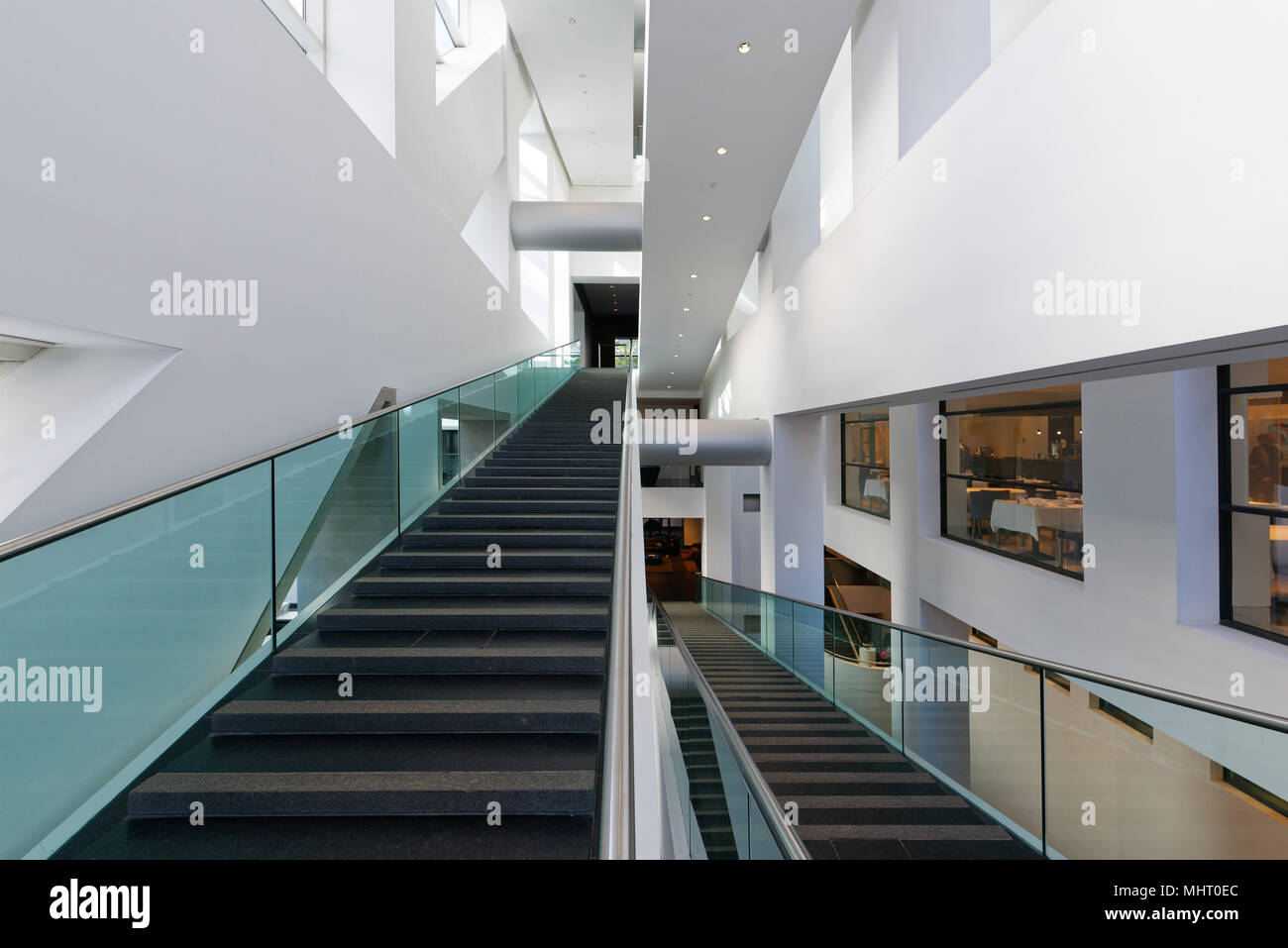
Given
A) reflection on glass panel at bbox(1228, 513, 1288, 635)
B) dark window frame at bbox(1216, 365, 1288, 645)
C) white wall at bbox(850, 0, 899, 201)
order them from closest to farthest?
reflection on glass panel at bbox(1228, 513, 1288, 635), dark window frame at bbox(1216, 365, 1288, 645), white wall at bbox(850, 0, 899, 201)

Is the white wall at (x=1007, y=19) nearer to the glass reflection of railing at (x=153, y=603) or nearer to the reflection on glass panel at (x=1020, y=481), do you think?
the reflection on glass panel at (x=1020, y=481)

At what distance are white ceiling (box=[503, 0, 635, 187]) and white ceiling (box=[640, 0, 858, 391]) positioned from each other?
4.76m

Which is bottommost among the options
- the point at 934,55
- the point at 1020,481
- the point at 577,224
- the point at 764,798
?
the point at 764,798

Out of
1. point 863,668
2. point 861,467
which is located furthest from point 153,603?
point 861,467

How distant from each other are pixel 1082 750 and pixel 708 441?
328 inches

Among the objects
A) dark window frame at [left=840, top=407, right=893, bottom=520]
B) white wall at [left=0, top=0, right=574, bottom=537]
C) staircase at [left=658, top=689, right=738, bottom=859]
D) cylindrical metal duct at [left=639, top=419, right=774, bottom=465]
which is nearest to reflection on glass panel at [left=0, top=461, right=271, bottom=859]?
white wall at [left=0, top=0, right=574, bottom=537]

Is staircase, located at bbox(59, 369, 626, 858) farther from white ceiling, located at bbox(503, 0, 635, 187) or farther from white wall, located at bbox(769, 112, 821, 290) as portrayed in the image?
white ceiling, located at bbox(503, 0, 635, 187)

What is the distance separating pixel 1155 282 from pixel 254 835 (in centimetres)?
416

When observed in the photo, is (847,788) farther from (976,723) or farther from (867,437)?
(867,437)

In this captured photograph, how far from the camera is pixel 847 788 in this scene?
4.61 metres

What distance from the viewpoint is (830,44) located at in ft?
16.6

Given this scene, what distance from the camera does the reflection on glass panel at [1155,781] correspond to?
2440 mm

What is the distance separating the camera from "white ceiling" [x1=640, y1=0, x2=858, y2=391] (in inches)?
190
